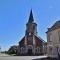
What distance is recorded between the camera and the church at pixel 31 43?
74.9 m

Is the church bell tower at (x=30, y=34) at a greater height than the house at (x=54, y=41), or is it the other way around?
the church bell tower at (x=30, y=34)

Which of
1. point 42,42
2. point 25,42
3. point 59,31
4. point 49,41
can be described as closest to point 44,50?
point 42,42

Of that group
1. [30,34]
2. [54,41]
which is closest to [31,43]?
[30,34]

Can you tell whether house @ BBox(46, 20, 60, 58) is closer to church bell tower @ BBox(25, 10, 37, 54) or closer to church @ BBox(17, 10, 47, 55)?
church @ BBox(17, 10, 47, 55)

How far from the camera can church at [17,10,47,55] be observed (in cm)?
7494

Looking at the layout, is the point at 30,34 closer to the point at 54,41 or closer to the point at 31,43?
the point at 31,43

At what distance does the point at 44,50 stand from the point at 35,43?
4393mm

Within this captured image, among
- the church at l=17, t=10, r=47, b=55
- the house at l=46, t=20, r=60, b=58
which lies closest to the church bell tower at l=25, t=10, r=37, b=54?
the church at l=17, t=10, r=47, b=55

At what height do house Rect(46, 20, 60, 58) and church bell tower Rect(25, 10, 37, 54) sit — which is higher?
church bell tower Rect(25, 10, 37, 54)

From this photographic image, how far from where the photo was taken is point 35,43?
75750 mm

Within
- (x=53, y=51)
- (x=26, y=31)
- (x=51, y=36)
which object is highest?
(x=26, y=31)

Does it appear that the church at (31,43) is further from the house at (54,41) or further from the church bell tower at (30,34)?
the house at (54,41)

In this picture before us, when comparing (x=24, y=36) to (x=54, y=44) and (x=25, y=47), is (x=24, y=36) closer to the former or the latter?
(x=25, y=47)

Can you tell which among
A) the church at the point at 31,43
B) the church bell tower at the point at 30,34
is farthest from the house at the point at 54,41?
the church bell tower at the point at 30,34
